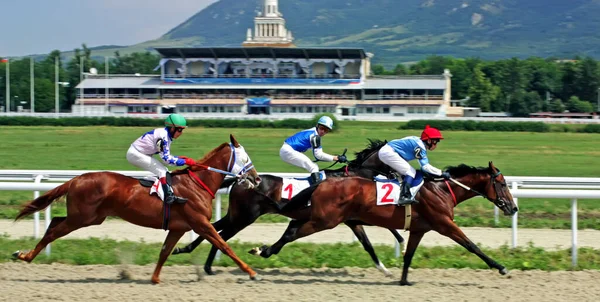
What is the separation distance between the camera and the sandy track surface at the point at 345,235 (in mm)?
10156

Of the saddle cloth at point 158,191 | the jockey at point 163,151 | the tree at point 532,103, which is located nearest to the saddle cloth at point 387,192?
the jockey at point 163,151

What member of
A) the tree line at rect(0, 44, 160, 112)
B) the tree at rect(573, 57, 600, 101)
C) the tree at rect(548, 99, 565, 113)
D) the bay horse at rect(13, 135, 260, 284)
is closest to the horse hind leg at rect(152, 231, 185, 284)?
the bay horse at rect(13, 135, 260, 284)

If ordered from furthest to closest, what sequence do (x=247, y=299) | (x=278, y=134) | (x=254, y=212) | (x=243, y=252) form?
(x=278, y=134) → (x=243, y=252) → (x=254, y=212) → (x=247, y=299)

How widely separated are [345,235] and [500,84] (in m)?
88.1

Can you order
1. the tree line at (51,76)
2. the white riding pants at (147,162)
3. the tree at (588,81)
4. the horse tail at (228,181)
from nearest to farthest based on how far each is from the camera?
the white riding pants at (147,162)
the horse tail at (228,181)
the tree line at (51,76)
the tree at (588,81)

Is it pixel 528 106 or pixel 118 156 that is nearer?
pixel 118 156

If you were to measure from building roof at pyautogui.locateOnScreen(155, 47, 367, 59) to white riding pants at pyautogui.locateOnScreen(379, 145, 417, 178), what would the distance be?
6892 cm

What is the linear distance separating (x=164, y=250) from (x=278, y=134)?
1240 inches

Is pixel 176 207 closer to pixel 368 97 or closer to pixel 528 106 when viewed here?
pixel 368 97

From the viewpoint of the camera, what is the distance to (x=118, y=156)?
1043 inches

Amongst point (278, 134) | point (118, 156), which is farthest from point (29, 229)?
point (278, 134)

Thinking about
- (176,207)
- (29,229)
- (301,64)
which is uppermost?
(301,64)

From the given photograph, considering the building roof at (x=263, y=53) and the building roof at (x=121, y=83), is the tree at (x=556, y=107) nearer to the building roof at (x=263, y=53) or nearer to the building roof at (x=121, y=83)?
the building roof at (x=263, y=53)

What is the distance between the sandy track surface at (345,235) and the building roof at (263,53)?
6579 cm
